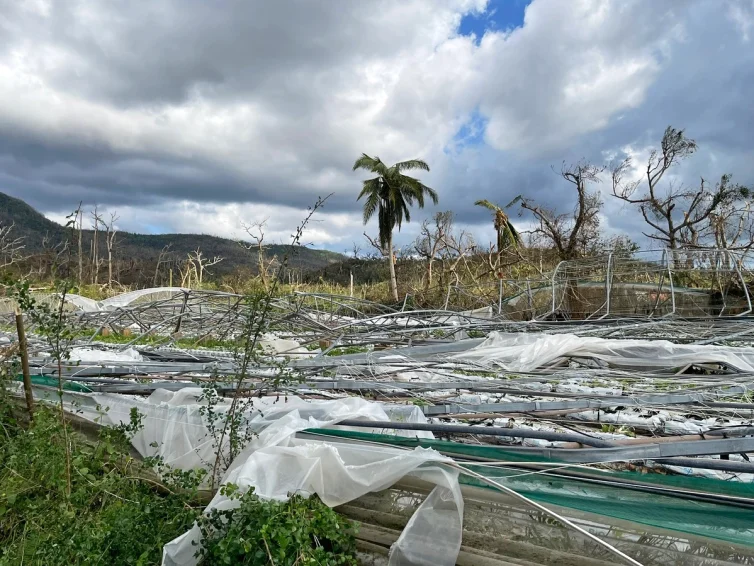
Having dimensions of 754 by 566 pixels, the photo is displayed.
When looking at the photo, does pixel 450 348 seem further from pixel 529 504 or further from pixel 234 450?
pixel 529 504

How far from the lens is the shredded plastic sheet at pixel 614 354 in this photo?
4621mm

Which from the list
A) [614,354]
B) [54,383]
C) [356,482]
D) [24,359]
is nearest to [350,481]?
[356,482]

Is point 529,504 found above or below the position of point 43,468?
above

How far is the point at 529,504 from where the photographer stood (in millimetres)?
1823

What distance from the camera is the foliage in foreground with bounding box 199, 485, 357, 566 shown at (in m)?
1.92

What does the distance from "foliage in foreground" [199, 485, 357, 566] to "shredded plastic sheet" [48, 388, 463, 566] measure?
6 centimetres

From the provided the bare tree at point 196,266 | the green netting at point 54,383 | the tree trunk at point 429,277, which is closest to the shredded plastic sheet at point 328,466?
the green netting at point 54,383

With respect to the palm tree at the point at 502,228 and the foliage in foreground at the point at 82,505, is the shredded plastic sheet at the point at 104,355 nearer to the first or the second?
the foliage in foreground at the point at 82,505

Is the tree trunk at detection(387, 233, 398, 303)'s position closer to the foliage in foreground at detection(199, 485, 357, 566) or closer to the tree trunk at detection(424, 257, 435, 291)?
the tree trunk at detection(424, 257, 435, 291)

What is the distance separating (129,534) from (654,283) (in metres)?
10.0

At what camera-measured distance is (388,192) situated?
1991 centimetres

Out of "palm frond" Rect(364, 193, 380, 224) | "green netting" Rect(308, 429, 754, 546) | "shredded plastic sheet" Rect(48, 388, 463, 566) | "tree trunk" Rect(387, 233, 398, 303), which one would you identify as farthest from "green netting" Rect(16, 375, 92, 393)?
"palm frond" Rect(364, 193, 380, 224)

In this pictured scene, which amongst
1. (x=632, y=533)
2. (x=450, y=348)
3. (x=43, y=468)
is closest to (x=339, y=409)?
(x=632, y=533)

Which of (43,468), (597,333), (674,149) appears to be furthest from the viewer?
(674,149)
